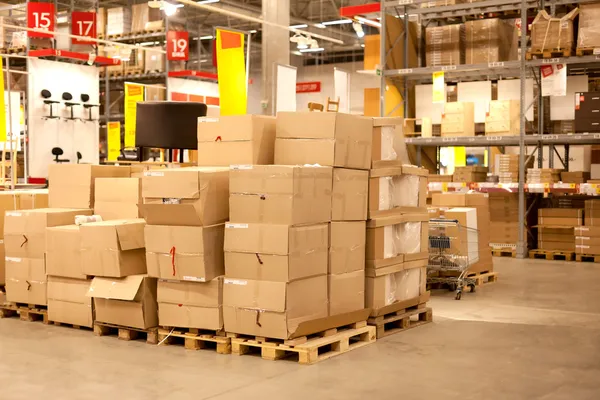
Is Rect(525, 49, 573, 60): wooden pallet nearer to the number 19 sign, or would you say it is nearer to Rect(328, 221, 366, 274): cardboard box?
Rect(328, 221, 366, 274): cardboard box

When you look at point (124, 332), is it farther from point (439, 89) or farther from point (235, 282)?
point (439, 89)

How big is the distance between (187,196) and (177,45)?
40.8 feet

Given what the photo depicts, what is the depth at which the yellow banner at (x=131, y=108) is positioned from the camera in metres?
15.9

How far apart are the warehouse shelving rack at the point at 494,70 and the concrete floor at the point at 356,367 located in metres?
5.13

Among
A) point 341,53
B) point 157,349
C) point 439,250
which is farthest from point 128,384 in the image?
point 341,53

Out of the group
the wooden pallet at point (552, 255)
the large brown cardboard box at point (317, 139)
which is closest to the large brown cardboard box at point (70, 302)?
the large brown cardboard box at point (317, 139)

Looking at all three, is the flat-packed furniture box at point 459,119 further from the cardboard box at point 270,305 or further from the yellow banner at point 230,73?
the cardboard box at point 270,305

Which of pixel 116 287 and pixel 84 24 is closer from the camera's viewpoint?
pixel 116 287

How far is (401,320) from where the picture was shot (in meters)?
6.60

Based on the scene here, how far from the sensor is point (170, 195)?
5.65 meters

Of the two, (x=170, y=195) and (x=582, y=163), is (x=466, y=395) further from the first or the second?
(x=582, y=163)

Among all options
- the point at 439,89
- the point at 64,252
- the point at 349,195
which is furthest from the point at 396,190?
the point at 439,89

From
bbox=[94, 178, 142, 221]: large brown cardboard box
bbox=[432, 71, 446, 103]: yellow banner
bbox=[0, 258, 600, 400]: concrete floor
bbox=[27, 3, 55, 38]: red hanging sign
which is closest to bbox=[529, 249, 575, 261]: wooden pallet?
bbox=[432, 71, 446, 103]: yellow banner

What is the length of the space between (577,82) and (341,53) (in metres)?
19.3
